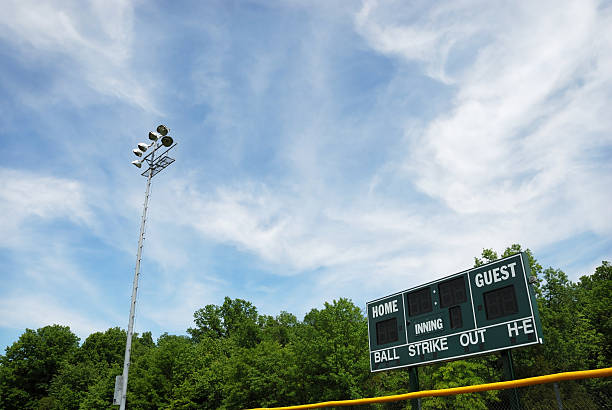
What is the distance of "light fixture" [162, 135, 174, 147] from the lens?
56.5ft

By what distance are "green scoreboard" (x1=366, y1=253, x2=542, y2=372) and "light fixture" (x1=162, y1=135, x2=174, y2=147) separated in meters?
10.3

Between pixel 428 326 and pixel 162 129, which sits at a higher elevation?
pixel 162 129

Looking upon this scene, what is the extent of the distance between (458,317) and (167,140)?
41.8 ft

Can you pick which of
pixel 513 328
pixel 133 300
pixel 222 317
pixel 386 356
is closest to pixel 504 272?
pixel 513 328

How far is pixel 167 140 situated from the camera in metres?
17.3

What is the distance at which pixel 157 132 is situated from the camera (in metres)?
17.6

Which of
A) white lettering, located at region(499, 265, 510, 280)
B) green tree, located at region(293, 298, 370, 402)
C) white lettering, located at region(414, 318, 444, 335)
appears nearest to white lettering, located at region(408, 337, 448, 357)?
white lettering, located at region(414, 318, 444, 335)

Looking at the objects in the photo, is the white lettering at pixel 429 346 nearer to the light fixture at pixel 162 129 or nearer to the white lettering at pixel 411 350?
the white lettering at pixel 411 350

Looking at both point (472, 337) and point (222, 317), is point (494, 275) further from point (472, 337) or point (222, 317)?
point (222, 317)

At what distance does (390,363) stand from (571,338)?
22116mm

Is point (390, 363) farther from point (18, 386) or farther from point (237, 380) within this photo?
point (18, 386)

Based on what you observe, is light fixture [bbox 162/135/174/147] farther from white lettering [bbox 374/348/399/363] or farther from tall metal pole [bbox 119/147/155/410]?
white lettering [bbox 374/348/399/363]

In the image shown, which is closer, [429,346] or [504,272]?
[504,272]

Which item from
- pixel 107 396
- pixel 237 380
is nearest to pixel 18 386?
pixel 107 396
